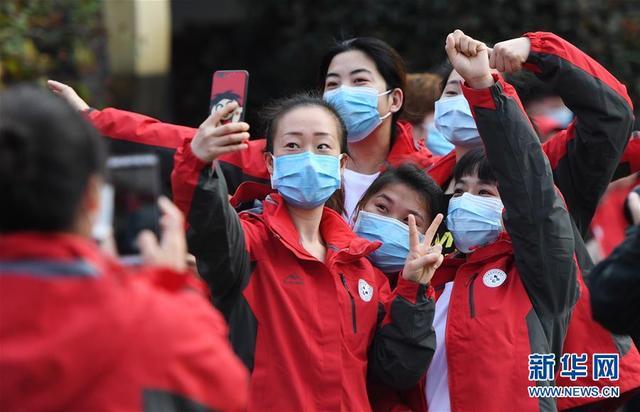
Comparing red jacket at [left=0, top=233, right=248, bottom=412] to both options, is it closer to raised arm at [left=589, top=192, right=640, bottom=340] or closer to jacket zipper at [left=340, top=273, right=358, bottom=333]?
raised arm at [left=589, top=192, right=640, bottom=340]

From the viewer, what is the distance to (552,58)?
4.07m

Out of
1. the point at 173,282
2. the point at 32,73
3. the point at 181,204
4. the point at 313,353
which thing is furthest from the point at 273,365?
the point at 32,73

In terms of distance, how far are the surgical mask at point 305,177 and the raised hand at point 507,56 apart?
63 centimetres

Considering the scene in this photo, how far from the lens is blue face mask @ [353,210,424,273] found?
4.25 m

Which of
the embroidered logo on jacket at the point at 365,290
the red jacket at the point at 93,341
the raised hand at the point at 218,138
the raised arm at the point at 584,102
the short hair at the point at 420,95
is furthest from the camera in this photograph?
the short hair at the point at 420,95

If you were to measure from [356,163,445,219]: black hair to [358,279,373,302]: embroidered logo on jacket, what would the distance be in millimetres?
493

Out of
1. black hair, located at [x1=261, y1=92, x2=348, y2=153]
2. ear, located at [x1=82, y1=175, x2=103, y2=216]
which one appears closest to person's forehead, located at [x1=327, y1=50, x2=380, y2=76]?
black hair, located at [x1=261, y1=92, x2=348, y2=153]

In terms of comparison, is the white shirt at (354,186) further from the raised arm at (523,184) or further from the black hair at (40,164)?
the black hair at (40,164)

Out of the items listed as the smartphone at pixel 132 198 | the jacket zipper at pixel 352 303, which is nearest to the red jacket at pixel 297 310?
the jacket zipper at pixel 352 303

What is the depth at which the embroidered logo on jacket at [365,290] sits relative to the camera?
3.94 metres

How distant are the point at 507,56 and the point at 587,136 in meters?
0.47

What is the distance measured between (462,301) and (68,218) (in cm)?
193

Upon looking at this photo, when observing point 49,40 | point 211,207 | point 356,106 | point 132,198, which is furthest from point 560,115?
point 211,207

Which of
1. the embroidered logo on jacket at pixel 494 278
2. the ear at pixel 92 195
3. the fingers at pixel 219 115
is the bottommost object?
the embroidered logo on jacket at pixel 494 278
